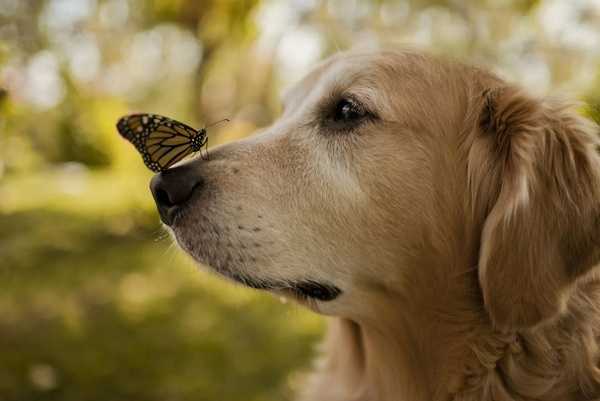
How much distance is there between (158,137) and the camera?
214 centimetres

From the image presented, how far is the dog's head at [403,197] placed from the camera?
2.04 meters

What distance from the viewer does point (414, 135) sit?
7.40 ft

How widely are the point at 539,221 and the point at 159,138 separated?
1237mm

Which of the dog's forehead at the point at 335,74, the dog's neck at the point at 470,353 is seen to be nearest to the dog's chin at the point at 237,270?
the dog's neck at the point at 470,353

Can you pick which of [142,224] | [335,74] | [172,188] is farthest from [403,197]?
[142,224]

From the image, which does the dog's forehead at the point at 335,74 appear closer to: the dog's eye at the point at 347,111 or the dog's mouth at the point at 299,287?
the dog's eye at the point at 347,111

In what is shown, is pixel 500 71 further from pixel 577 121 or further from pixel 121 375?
pixel 121 375

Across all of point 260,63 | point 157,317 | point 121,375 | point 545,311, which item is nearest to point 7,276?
point 157,317

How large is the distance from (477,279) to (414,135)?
535 millimetres

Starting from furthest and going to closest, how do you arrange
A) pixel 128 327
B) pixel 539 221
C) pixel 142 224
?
pixel 142 224
pixel 128 327
pixel 539 221

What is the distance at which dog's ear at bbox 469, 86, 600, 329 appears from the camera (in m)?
2.02

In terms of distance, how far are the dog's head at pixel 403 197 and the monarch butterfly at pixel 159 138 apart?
6 centimetres

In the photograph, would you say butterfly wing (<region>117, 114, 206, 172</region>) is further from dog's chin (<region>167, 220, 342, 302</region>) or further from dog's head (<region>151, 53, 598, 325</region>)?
dog's chin (<region>167, 220, 342, 302</region>)

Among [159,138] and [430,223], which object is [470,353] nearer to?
[430,223]
